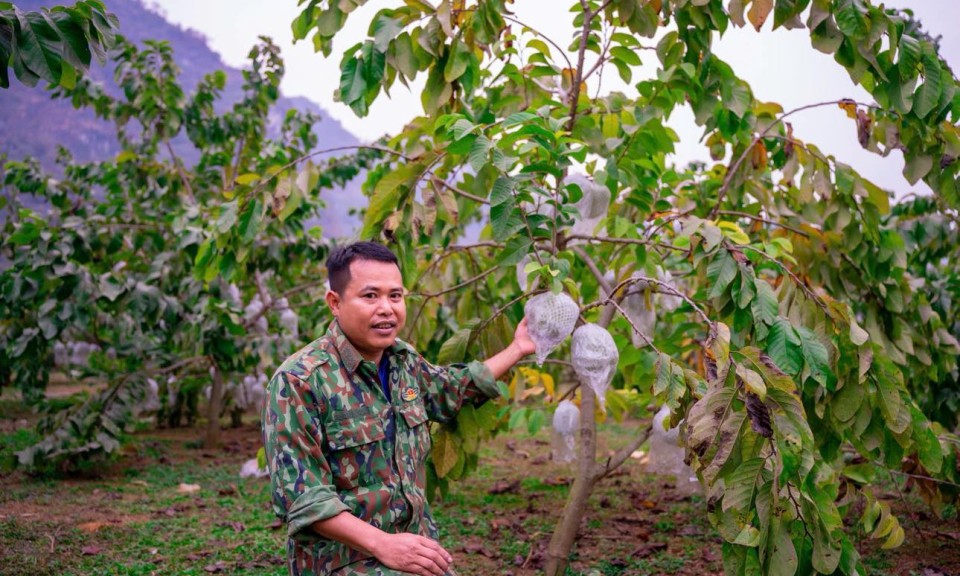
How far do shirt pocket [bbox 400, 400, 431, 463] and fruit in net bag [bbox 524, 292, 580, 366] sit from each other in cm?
27

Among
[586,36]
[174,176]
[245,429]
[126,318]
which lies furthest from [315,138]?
[586,36]

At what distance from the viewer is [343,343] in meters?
1.49

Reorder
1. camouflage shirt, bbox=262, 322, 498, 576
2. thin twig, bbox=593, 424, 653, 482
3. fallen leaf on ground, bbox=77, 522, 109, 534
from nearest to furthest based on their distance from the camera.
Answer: camouflage shirt, bbox=262, 322, 498, 576
thin twig, bbox=593, 424, 653, 482
fallen leaf on ground, bbox=77, 522, 109, 534

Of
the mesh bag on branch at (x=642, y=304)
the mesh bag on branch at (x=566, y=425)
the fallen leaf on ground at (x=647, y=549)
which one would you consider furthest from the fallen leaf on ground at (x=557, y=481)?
the mesh bag on branch at (x=642, y=304)

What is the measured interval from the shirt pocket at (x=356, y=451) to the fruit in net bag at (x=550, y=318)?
1.28 feet

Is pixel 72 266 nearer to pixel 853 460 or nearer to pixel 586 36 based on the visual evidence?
pixel 586 36

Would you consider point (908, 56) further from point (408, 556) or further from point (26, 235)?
point (26, 235)

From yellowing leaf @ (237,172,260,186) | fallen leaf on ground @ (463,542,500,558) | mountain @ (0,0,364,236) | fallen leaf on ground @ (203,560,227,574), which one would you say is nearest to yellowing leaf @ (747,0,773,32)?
yellowing leaf @ (237,172,260,186)

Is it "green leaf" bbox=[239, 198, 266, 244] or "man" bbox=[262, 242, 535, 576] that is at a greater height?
"green leaf" bbox=[239, 198, 266, 244]

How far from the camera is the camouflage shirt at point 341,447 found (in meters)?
1.32

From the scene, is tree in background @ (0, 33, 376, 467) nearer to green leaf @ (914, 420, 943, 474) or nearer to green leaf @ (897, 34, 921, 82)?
green leaf @ (897, 34, 921, 82)

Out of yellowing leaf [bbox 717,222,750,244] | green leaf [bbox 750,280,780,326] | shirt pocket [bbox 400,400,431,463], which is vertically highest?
yellowing leaf [bbox 717,222,750,244]

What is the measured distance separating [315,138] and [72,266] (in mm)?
2261

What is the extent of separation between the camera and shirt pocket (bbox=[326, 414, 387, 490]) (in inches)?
55.6
